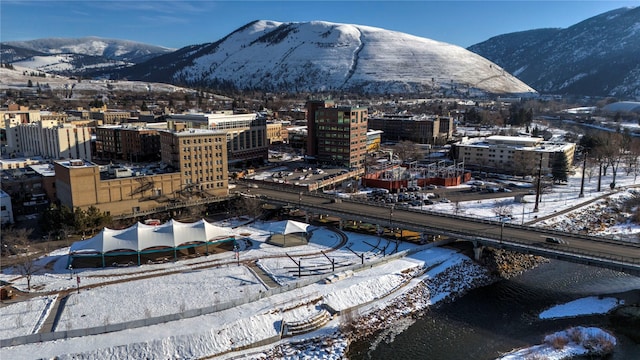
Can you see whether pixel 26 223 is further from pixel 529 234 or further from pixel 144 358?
pixel 529 234

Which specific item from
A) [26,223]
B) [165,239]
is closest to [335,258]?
[165,239]

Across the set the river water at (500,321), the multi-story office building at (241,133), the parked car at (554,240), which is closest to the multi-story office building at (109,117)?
the multi-story office building at (241,133)

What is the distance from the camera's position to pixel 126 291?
3503 cm

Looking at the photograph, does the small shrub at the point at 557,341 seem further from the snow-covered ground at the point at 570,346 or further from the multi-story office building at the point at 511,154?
the multi-story office building at the point at 511,154

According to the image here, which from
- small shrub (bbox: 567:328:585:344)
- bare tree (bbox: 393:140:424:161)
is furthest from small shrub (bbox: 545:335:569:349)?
bare tree (bbox: 393:140:424:161)

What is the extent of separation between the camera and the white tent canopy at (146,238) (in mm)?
40031

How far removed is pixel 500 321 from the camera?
110ft

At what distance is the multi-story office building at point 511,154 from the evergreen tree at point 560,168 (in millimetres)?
1173

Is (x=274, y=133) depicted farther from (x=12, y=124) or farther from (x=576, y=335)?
(x=576, y=335)

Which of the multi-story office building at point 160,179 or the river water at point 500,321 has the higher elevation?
the multi-story office building at point 160,179

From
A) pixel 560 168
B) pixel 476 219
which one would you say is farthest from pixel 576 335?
pixel 560 168

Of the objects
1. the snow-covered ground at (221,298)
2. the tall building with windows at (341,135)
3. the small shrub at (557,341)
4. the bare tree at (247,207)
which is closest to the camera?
the snow-covered ground at (221,298)

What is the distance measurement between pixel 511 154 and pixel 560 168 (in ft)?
35.4

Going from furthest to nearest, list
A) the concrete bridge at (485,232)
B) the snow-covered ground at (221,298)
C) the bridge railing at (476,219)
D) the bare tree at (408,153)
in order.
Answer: the bare tree at (408,153) < the bridge railing at (476,219) < the concrete bridge at (485,232) < the snow-covered ground at (221,298)
